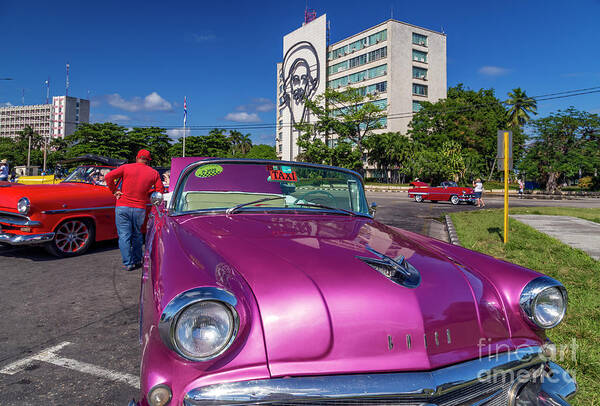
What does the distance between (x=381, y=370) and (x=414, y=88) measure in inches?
2329

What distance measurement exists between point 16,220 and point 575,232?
1186 centimetres

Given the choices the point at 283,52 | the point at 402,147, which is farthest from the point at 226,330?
the point at 283,52

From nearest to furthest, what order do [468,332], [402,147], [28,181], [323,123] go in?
1. [468,332]
2. [28,181]
3. [323,123]
4. [402,147]

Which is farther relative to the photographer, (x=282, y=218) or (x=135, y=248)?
(x=135, y=248)

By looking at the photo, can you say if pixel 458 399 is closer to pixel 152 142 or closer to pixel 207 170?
pixel 207 170

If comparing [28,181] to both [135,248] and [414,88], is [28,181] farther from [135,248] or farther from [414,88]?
[414,88]

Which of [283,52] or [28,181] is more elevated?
[283,52]

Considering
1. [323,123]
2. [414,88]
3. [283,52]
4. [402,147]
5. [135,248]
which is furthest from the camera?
[283,52]

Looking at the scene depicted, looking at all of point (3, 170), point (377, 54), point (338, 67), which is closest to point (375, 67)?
point (377, 54)

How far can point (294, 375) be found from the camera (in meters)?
1.32

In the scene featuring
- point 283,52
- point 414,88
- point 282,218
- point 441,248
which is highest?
point 283,52

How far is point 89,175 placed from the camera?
731 cm

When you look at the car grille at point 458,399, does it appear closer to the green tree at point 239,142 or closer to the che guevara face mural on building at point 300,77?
the che guevara face mural on building at point 300,77

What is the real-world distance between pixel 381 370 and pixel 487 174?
5280cm
